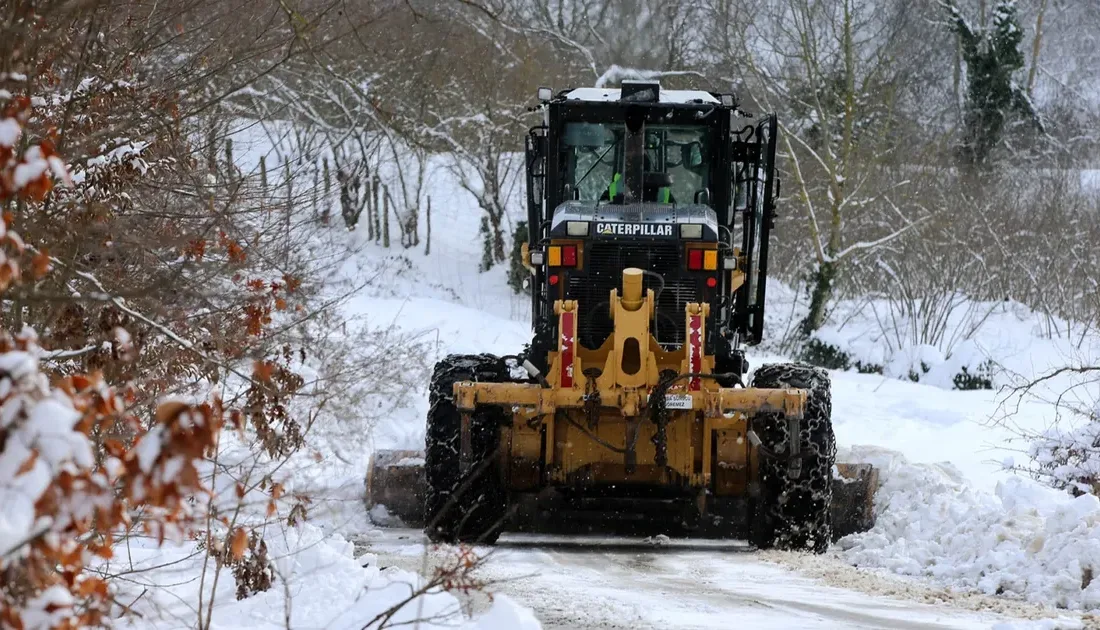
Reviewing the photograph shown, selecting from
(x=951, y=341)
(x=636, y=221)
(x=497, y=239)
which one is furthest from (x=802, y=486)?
(x=497, y=239)

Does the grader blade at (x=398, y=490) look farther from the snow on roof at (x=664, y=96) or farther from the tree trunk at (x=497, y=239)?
Answer: the tree trunk at (x=497, y=239)

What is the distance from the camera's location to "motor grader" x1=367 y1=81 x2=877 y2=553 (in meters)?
8.91

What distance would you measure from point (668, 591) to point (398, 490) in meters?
3.48

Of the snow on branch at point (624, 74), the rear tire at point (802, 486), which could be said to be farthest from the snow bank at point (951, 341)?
the rear tire at point (802, 486)

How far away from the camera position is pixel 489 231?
1252 inches

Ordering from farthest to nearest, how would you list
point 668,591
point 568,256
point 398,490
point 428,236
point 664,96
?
point 428,236 < point 398,490 < point 664,96 < point 568,256 < point 668,591

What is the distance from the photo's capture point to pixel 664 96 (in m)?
9.81

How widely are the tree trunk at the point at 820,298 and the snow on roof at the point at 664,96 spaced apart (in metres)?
17.9

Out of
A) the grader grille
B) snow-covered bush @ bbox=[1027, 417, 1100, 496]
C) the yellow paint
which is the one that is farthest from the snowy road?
snow-covered bush @ bbox=[1027, 417, 1100, 496]

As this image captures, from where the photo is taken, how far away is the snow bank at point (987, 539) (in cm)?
758

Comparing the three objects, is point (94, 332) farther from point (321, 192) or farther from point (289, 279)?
point (321, 192)

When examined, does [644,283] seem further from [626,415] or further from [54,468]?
[54,468]

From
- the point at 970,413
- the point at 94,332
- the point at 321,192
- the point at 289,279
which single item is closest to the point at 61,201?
the point at 94,332

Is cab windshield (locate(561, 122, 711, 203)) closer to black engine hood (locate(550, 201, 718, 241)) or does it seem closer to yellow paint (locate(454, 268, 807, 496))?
black engine hood (locate(550, 201, 718, 241))
